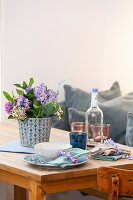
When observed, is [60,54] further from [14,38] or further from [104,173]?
[104,173]

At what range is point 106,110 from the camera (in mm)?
2906

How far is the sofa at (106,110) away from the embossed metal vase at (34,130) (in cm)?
93

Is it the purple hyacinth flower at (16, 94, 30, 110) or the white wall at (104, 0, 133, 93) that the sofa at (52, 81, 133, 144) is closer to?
the white wall at (104, 0, 133, 93)

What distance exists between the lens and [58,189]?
159 cm

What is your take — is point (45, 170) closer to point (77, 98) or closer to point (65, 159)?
point (65, 159)

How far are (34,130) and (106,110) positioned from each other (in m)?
1.06

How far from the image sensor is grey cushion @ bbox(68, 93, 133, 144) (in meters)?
2.86

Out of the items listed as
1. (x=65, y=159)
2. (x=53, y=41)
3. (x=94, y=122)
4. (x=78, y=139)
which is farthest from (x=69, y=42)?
(x=65, y=159)

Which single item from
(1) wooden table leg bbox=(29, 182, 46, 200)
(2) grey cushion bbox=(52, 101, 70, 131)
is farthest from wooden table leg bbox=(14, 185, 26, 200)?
(1) wooden table leg bbox=(29, 182, 46, 200)

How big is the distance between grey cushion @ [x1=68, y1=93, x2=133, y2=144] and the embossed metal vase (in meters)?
0.97

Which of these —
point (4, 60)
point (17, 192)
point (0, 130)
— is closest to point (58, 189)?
point (0, 130)

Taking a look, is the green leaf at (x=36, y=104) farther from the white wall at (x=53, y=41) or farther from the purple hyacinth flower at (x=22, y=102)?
the white wall at (x=53, y=41)

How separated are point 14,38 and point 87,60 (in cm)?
79

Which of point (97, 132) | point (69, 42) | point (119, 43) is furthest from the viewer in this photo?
point (119, 43)
